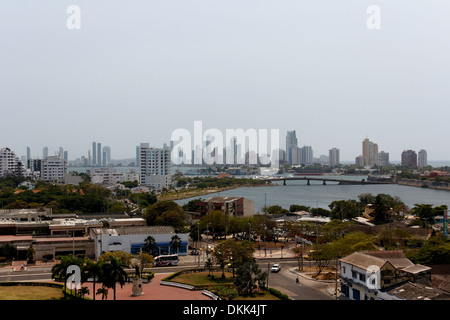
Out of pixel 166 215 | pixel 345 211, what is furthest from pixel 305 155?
pixel 166 215

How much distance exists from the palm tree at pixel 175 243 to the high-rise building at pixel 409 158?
2172 inches

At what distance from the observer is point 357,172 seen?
52281 mm

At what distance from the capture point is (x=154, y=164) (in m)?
31.3

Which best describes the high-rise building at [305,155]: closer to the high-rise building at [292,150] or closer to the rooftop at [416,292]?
the high-rise building at [292,150]

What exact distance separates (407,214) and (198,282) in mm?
12586

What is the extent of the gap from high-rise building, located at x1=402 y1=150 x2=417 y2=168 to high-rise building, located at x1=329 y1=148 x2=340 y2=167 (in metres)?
9.40

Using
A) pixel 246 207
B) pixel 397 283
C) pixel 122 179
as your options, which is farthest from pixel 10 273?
pixel 122 179

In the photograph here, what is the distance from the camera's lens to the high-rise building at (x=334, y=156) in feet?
211

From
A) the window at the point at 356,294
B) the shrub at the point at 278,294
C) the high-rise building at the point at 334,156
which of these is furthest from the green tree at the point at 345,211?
the high-rise building at the point at 334,156

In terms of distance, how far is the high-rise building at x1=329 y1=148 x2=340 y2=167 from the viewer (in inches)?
2530

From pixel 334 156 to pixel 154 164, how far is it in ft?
130

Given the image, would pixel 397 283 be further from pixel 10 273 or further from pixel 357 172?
pixel 357 172

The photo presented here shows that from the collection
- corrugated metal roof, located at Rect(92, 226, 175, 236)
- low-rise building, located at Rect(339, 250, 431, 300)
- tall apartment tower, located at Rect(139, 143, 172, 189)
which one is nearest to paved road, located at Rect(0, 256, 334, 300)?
low-rise building, located at Rect(339, 250, 431, 300)

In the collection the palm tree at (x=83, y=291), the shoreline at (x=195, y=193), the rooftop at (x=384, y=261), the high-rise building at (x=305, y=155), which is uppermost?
the high-rise building at (x=305, y=155)
